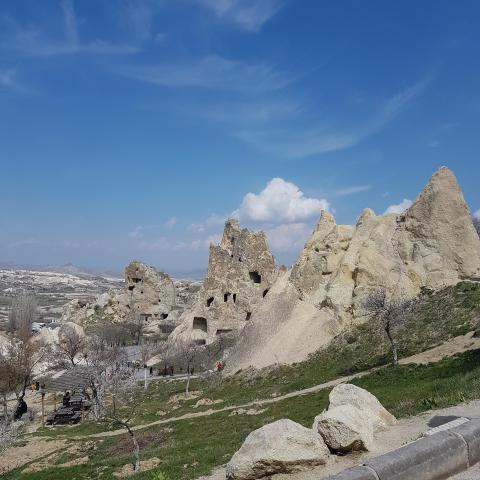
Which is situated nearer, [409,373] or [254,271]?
[409,373]

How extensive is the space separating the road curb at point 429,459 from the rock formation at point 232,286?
61.0 meters

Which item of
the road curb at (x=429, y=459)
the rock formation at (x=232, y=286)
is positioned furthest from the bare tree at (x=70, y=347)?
the road curb at (x=429, y=459)

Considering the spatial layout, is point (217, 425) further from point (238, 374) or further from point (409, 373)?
point (238, 374)

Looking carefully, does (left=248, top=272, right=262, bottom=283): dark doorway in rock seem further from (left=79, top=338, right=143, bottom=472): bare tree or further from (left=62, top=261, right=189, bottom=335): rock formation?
(left=62, top=261, right=189, bottom=335): rock formation

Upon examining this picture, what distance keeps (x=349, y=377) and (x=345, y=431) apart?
790 inches

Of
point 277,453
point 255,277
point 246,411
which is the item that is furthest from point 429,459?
point 255,277

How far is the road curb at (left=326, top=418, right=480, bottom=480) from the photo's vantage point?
6.77m

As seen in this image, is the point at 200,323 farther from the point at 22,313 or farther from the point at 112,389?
the point at 22,313

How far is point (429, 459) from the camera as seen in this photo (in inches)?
291

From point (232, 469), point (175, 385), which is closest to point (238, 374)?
point (175, 385)

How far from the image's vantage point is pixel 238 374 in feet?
137

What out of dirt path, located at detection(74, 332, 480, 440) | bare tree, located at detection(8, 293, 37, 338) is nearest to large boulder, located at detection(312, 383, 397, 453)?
dirt path, located at detection(74, 332, 480, 440)

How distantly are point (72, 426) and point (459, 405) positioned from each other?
3441 cm

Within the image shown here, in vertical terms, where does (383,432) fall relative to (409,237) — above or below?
below
